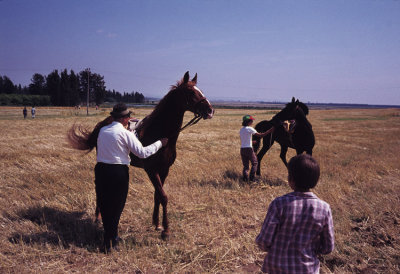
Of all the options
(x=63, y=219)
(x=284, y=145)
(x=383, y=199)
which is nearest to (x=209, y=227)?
(x=63, y=219)

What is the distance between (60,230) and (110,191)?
1688 mm

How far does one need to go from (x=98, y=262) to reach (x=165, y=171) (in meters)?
1.76

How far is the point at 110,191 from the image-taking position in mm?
3723

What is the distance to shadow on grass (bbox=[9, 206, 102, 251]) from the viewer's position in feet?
13.7

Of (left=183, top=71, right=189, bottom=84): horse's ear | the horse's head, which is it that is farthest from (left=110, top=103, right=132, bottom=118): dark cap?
(left=183, top=71, right=189, bottom=84): horse's ear

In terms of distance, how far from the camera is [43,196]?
6.05m

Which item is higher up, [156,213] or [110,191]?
[110,191]

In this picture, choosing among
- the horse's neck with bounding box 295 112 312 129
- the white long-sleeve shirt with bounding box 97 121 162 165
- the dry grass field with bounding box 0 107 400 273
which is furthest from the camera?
the horse's neck with bounding box 295 112 312 129

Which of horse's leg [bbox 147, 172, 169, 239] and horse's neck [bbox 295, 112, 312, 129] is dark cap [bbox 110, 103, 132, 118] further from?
horse's neck [bbox 295, 112, 312, 129]

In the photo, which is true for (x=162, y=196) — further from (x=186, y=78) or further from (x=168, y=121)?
(x=186, y=78)

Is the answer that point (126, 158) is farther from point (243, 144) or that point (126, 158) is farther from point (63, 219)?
point (243, 144)

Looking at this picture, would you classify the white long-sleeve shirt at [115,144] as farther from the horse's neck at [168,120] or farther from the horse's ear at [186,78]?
the horse's ear at [186,78]

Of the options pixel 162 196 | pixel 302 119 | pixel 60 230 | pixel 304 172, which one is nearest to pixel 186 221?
pixel 162 196

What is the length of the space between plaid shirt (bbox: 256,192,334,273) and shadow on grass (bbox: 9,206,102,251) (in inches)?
122
